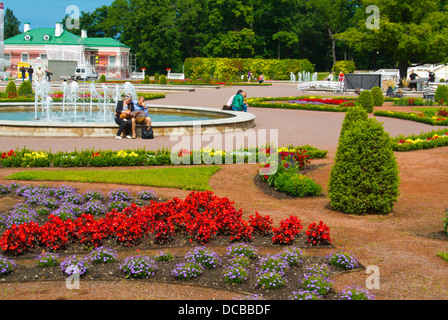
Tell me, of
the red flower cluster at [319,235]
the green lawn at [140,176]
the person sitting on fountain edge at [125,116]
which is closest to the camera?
the red flower cluster at [319,235]

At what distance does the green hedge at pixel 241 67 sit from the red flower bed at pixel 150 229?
47894 mm

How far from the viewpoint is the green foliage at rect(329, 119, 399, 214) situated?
7078mm

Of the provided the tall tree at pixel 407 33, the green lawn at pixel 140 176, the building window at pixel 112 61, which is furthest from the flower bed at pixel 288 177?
the building window at pixel 112 61

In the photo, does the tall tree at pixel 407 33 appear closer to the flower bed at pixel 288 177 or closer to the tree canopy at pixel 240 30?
the tree canopy at pixel 240 30

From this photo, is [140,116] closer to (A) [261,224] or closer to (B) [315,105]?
(A) [261,224]

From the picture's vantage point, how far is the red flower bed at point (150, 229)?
5660 millimetres

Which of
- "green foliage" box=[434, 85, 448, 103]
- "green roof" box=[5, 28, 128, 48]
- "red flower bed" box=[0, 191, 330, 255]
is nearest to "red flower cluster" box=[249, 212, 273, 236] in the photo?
"red flower bed" box=[0, 191, 330, 255]

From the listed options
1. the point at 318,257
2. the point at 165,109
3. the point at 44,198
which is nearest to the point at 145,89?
the point at 165,109

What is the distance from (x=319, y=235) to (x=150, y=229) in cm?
186

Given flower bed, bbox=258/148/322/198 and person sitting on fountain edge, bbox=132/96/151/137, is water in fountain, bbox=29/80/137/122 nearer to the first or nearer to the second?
person sitting on fountain edge, bbox=132/96/151/137

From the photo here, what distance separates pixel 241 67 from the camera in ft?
179

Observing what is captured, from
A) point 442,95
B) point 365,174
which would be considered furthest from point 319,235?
point 442,95
